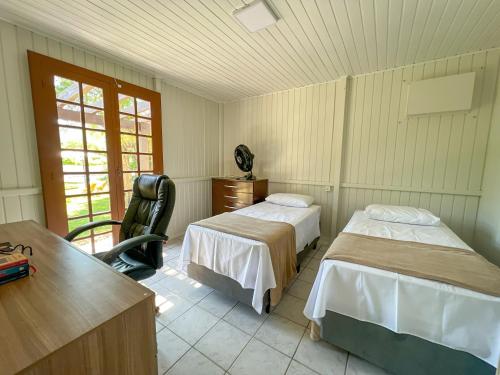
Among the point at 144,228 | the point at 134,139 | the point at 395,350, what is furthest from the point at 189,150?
the point at 395,350

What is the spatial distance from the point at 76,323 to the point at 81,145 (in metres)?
2.32

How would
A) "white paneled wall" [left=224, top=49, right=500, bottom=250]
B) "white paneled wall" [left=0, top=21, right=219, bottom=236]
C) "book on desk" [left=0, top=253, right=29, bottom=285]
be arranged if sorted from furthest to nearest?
"white paneled wall" [left=224, top=49, right=500, bottom=250] → "white paneled wall" [left=0, top=21, right=219, bottom=236] → "book on desk" [left=0, top=253, right=29, bottom=285]

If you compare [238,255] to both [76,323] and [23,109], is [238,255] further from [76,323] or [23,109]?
[23,109]

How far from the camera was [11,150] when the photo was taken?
190 cm

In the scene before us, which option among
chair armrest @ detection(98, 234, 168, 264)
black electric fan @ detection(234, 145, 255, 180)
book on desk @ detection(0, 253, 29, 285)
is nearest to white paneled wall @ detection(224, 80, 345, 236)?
black electric fan @ detection(234, 145, 255, 180)

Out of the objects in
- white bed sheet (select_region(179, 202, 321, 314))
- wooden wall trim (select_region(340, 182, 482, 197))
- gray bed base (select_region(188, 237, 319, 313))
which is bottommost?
gray bed base (select_region(188, 237, 319, 313))

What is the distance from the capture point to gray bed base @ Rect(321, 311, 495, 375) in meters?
1.08

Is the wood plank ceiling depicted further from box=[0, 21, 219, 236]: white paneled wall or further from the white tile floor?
A: the white tile floor

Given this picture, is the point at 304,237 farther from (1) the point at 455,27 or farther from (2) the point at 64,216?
(2) the point at 64,216

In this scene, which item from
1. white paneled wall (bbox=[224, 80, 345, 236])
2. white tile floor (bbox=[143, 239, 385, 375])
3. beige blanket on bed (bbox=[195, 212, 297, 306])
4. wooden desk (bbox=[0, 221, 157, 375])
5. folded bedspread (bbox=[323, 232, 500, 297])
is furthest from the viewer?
white paneled wall (bbox=[224, 80, 345, 236])

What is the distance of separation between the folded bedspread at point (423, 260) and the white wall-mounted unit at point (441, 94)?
1.74 meters

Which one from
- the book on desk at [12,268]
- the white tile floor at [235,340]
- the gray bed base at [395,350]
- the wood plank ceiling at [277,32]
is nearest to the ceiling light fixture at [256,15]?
the wood plank ceiling at [277,32]

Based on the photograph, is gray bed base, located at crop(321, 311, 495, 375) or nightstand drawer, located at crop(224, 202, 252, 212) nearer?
gray bed base, located at crop(321, 311, 495, 375)

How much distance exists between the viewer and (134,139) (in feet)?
9.14
